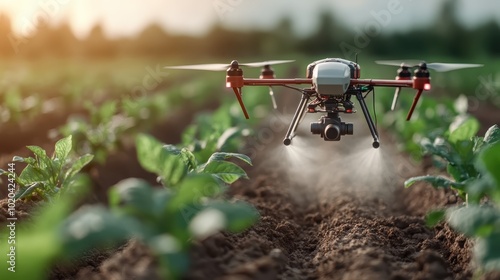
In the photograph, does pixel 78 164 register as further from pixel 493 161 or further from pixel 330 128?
pixel 493 161

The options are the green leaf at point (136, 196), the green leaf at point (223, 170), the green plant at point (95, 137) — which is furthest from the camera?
the green plant at point (95, 137)

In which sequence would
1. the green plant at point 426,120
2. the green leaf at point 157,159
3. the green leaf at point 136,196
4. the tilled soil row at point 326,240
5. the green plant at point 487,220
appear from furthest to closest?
the green plant at point 426,120 → the green leaf at point 157,159 → the tilled soil row at point 326,240 → the green leaf at point 136,196 → the green plant at point 487,220

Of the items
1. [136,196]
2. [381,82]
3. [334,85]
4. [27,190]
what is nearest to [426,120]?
[27,190]

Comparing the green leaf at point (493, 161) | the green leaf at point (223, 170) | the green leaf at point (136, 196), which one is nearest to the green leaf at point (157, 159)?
the green leaf at point (223, 170)

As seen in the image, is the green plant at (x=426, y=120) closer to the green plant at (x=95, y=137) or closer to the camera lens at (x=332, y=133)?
the green plant at (x=95, y=137)

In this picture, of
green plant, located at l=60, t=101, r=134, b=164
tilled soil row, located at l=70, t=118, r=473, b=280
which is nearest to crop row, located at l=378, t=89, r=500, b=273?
tilled soil row, located at l=70, t=118, r=473, b=280

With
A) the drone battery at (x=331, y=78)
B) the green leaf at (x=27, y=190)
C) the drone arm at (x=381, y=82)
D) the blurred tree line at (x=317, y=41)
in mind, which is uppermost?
the blurred tree line at (x=317, y=41)

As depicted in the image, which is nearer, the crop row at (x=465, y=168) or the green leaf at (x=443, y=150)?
the crop row at (x=465, y=168)

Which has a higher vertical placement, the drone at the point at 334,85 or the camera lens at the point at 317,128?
the drone at the point at 334,85
